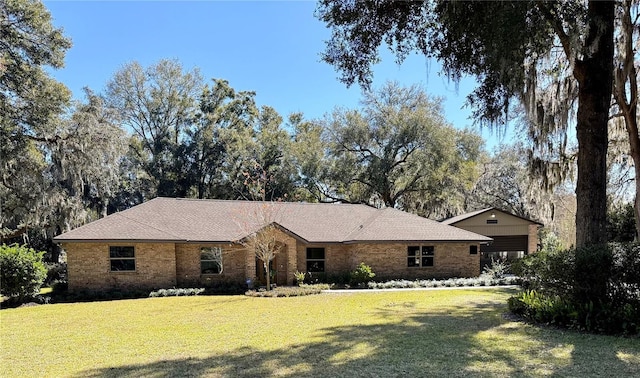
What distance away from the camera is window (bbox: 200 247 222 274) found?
18.4 meters

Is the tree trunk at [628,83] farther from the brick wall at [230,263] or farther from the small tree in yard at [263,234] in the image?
the small tree in yard at [263,234]

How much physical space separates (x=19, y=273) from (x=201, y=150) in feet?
63.4

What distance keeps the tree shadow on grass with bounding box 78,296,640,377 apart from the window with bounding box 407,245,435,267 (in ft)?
38.0

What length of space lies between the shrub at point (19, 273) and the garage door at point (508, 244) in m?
23.2

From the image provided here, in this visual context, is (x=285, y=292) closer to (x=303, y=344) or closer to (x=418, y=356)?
(x=303, y=344)

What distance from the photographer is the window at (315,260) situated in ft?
65.7

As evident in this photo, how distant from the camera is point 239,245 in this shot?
18.8 meters

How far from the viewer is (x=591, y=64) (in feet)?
29.8

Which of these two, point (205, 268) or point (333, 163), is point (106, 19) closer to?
point (205, 268)

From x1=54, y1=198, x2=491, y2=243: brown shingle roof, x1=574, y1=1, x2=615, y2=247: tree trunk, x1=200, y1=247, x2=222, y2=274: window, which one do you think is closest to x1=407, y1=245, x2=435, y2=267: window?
x1=54, y1=198, x2=491, y2=243: brown shingle roof

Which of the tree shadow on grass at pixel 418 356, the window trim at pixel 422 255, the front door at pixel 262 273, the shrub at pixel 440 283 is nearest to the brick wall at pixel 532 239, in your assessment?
the shrub at pixel 440 283

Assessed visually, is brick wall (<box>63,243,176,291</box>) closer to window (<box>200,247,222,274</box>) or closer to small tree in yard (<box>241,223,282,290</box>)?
window (<box>200,247,222,274</box>)

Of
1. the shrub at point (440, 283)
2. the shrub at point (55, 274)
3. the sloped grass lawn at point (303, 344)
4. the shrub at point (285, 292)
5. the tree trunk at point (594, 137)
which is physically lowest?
the shrub at point (440, 283)

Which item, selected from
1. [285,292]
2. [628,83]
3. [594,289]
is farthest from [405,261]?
[594,289]
